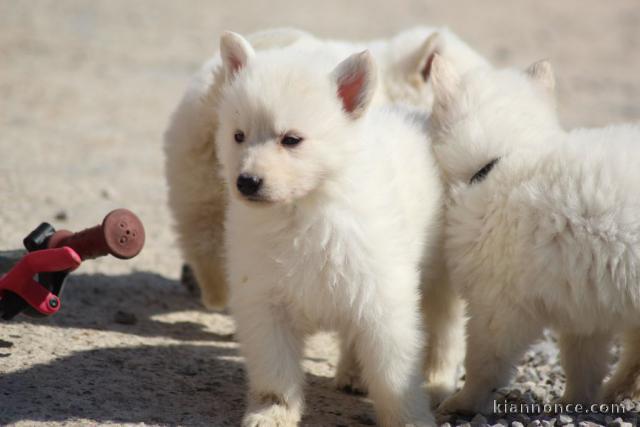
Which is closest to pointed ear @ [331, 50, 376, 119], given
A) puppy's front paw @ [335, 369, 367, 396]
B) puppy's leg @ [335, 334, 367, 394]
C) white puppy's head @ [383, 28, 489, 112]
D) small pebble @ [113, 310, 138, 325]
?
puppy's leg @ [335, 334, 367, 394]

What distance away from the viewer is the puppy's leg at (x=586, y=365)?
4.93 meters

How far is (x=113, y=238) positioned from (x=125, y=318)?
1.64 m

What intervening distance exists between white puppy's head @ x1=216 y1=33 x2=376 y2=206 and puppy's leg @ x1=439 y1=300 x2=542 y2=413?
113 cm

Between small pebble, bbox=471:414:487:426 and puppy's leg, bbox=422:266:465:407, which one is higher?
puppy's leg, bbox=422:266:465:407

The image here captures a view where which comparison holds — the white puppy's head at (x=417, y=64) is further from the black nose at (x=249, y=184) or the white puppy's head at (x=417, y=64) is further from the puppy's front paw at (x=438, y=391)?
the black nose at (x=249, y=184)

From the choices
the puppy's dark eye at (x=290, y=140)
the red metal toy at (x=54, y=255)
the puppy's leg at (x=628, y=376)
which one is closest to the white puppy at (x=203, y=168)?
the red metal toy at (x=54, y=255)

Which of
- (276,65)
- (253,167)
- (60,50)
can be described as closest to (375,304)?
Result: (253,167)

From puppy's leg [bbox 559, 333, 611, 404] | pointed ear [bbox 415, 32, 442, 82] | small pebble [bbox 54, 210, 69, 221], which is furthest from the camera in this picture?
small pebble [bbox 54, 210, 69, 221]

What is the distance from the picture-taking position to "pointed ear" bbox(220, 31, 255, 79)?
4359 millimetres

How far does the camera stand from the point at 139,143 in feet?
35.5

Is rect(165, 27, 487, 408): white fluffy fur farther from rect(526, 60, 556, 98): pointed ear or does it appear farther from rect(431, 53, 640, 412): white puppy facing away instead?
rect(526, 60, 556, 98): pointed ear

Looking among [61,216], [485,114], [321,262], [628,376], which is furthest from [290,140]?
[61,216]

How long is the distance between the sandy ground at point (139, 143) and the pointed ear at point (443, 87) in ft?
5.43

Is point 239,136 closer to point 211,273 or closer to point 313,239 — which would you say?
point 313,239
